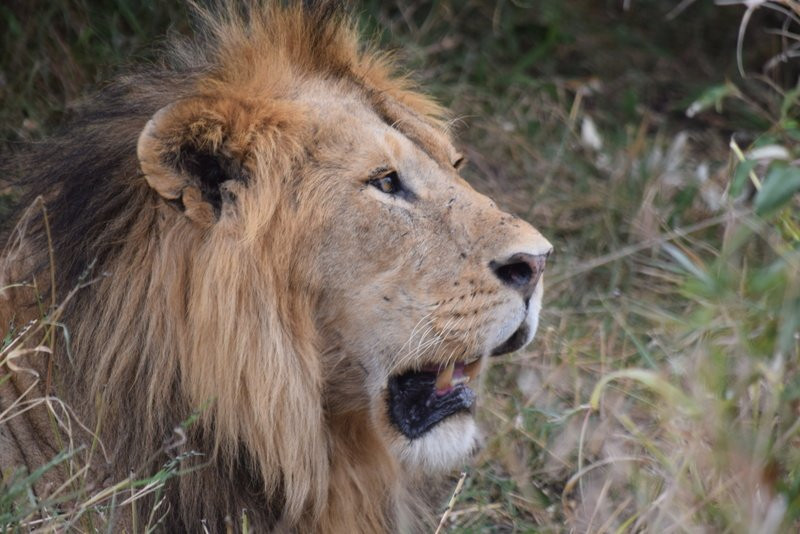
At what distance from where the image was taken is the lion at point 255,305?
289cm

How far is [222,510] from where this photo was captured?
116 inches

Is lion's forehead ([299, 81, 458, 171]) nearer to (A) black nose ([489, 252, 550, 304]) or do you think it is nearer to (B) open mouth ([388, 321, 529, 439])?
(A) black nose ([489, 252, 550, 304])

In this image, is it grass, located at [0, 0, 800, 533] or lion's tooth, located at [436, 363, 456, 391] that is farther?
lion's tooth, located at [436, 363, 456, 391]

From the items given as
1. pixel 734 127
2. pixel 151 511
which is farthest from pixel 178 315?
pixel 734 127

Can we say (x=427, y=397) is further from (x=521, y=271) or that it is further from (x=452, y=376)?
(x=521, y=271)

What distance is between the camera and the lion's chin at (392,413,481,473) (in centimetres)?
300

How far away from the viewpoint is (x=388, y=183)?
306 centimetres

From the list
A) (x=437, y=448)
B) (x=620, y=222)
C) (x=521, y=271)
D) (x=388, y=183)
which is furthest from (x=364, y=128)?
(x=620, y=222)

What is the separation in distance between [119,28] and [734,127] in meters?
3.37

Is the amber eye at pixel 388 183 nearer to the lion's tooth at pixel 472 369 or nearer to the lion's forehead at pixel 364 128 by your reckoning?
the lion's forehead at pixel 364 128

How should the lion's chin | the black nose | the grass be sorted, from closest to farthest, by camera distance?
1. the grass
2. the black nose
3. the lion's chin

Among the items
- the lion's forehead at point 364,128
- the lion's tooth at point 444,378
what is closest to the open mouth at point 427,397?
the lion's tooth at point 444,378

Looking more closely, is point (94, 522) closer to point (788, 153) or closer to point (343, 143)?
point (343, 143)

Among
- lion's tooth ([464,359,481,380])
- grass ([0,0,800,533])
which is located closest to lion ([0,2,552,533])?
lion's tooth ([464,359,481,380])
